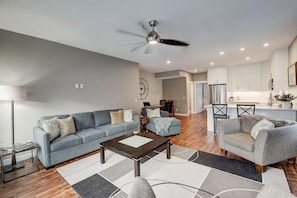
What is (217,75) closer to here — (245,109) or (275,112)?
(245,109)

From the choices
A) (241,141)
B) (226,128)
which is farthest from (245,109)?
(241,141)

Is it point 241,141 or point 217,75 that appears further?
point 217,75

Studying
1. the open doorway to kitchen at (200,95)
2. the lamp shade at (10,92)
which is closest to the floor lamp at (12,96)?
the lamp shade at (10,92)

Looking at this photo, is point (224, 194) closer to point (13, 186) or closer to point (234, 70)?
point (13, 186)

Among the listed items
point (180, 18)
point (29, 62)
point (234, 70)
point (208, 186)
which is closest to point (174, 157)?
point (208, 186)

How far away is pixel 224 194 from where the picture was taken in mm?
1829

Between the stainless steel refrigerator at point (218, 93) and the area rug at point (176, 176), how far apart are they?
454 centimetres

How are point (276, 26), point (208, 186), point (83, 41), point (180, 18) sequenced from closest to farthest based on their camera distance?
point (208, 186) < point (180, 18) < point (276, 26) < point (83, 41)

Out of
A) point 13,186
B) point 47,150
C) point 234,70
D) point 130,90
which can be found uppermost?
point 234,70

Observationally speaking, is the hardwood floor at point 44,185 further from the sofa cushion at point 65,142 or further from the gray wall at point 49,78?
the gray wall at point 49,78

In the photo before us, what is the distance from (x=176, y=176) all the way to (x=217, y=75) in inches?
230

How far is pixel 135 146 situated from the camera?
2441 mm

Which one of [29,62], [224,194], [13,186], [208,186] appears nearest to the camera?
[224,194]

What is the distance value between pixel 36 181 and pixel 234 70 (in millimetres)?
7698
